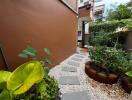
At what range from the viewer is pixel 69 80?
347 centimetres

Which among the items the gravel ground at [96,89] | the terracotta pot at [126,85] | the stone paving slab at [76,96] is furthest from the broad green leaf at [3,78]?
the terracotta pot at [126,85]

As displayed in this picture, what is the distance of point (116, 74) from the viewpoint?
3.64 m

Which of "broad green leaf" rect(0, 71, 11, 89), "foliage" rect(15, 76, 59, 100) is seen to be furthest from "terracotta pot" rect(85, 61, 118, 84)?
"broad green leaf" rect(0, 71, 11, 89)

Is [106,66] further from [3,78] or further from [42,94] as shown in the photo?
[3,78]

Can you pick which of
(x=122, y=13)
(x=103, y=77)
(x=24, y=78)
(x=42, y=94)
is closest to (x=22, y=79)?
(x=24, y=78)

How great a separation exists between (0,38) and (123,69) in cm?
305

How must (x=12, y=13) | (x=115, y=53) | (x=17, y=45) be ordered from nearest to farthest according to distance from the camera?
1. (x=12, y=13)
2. (x=17, y=45)
3. (x=115, y=53)

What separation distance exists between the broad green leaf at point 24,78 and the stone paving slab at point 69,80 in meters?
1.77

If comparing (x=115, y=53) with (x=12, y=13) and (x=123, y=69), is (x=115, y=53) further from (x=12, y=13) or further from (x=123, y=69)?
(x=12, y=13)

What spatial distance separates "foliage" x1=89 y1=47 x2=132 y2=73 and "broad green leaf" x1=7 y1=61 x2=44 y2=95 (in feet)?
8.52

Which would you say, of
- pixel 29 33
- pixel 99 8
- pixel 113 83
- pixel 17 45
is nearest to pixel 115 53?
pixel 113 83

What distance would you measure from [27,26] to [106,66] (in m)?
2.48

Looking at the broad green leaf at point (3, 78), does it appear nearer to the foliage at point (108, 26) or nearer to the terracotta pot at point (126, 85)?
the terracotta pot at point (126, 85)

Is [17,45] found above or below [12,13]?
below
